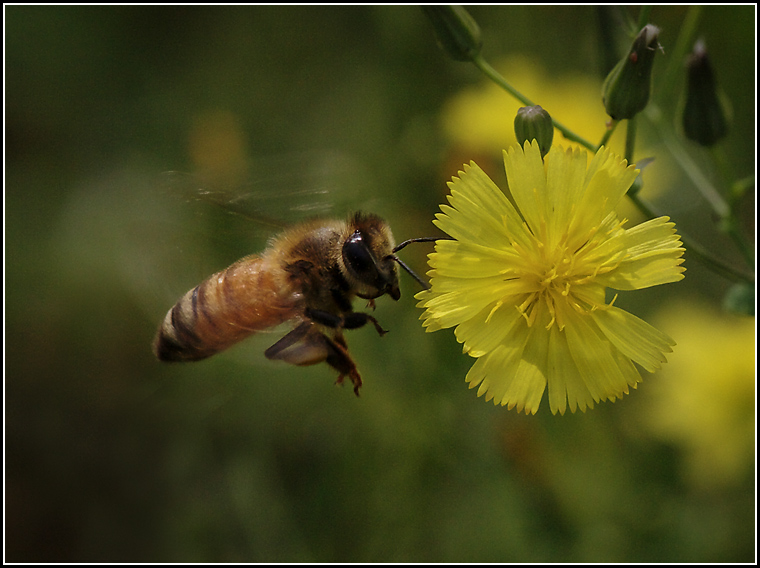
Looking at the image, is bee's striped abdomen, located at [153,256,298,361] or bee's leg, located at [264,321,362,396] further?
bee's striped abdomen, located at [153,256,298,361]

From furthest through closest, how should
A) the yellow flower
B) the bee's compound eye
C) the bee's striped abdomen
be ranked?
the bee's striped abdomen → the bee's compound eye → the yellow flower

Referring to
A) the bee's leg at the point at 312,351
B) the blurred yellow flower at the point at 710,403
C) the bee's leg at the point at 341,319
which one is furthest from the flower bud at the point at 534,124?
the blurred yellow flower at the point at 710,403

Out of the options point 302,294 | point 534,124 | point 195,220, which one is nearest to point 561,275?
point 534,124

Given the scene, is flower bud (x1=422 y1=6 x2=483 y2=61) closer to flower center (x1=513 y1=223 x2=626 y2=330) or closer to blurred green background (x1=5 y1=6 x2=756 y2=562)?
blurred green background (x1=5 y1=6 x2=756 y2=562)

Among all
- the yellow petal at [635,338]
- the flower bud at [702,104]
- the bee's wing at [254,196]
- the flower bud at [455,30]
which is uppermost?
the flower bud at [455,30]

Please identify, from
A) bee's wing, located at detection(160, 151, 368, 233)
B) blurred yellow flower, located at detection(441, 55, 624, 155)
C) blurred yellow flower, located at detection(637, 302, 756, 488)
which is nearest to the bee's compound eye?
bee's wing, located at detection(160, 151, 368, 233)

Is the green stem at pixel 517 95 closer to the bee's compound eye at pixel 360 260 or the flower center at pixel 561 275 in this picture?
the flower center at pixel 561 275
